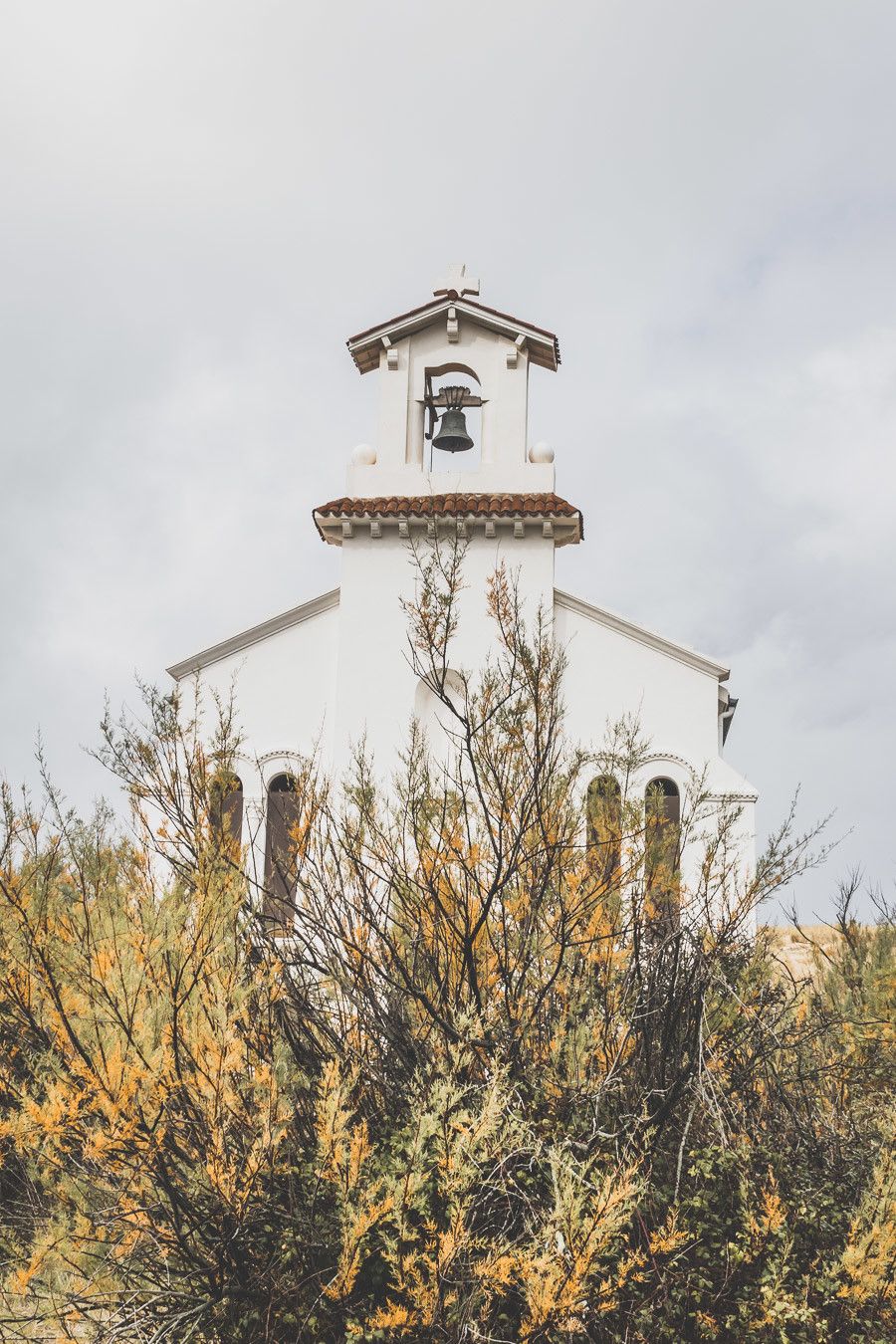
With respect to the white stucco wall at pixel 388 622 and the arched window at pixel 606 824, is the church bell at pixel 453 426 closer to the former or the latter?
the white stucco wall at pixel 388 622

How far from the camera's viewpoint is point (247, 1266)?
16.0 ft

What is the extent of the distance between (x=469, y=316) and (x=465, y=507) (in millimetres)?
2625

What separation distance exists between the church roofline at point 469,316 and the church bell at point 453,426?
2.80ft

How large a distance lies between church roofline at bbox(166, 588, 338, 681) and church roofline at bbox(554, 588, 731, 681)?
2871 mm

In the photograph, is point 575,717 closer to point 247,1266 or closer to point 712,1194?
point 712,1194

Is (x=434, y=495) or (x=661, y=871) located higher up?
(x=434, y=495)

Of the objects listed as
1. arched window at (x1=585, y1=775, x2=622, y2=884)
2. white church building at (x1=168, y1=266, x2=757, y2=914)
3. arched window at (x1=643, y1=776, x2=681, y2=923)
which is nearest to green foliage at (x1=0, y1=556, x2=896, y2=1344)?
arched window at (x1=585, y1=775, x2=622, y2=884)

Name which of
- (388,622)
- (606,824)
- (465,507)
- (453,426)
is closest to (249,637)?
(388,622)

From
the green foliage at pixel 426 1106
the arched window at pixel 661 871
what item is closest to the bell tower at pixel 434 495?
the arched window at pixel 661 871

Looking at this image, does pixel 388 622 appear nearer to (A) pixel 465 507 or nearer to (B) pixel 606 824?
(A) pixel 465 507

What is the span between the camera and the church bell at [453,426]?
46.9 feet

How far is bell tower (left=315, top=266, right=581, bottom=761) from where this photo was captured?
44.8ft

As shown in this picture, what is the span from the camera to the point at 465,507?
13.7m

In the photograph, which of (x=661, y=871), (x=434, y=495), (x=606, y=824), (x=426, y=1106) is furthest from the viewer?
(x=434, y=495)
